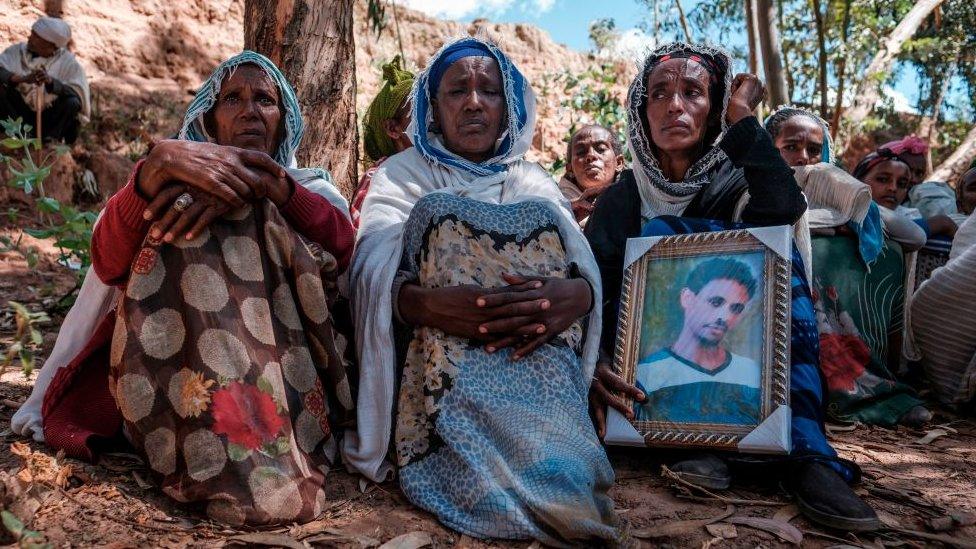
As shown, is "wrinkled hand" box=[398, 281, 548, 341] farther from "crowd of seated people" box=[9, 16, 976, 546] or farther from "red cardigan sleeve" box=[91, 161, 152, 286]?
"red cardigan sleeve" box=[91, 161, 152, 286]

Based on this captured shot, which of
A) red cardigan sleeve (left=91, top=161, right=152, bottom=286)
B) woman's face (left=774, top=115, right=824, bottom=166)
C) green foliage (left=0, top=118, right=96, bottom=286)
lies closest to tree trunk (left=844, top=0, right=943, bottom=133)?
woman's face (left=774, top=115, right=824, bottom=166)

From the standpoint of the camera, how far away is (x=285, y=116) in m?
2.82

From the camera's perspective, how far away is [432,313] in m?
2.33

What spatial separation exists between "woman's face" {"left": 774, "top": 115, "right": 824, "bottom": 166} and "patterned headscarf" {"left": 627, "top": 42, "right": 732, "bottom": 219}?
911mm

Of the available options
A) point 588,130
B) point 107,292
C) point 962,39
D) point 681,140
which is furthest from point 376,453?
point 962,39

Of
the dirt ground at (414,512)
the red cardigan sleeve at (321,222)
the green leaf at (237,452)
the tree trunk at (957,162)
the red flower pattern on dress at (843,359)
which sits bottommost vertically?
the dirt ground at (414,512)

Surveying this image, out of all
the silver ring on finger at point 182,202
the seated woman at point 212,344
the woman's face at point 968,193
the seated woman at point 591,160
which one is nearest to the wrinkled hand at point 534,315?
the seated woman at point 212,344

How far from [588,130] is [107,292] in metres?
3.42

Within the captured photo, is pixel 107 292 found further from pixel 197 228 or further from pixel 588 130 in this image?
pixel 588 130

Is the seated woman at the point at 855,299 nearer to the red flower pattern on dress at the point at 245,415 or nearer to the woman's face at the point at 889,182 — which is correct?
the woman's face at the point at 889,182

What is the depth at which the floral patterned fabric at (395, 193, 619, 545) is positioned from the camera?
6.49 ft

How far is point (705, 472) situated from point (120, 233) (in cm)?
195

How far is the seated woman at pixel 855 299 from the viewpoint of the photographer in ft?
10.8

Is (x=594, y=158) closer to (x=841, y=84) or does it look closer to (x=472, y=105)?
(x=472, y=105)
